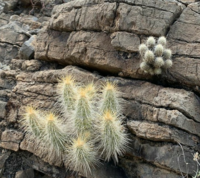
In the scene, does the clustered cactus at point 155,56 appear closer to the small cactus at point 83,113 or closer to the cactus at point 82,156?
the small cactus at point 83,113

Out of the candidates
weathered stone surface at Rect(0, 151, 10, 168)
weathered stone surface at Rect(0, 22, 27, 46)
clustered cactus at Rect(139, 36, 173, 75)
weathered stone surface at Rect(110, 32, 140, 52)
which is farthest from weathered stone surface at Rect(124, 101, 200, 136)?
weathered stone surface at Rect(0, 22, 27, 46)

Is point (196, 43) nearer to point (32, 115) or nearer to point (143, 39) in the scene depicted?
point (143, 39)

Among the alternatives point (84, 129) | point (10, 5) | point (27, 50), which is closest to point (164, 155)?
point (84, 129)

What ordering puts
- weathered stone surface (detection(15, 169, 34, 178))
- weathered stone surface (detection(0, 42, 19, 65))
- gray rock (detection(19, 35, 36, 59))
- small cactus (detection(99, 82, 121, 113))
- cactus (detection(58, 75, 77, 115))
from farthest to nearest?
weathered stone surface (detection(0, 42, 19, 65))
gray rock (detection(19, 35, 36, 59))
weathered stone surface (detection(15, 169, 34, 178))
cactus (detection(58, 75, 77, 115))
small cactus (detection(99, 82, 121, 113))

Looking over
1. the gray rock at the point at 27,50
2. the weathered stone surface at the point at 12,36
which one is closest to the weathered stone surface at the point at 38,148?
the gray rock at the point at 27,50

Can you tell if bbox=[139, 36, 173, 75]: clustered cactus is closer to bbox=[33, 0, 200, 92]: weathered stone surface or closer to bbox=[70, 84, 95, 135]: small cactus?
bbox=[33, 0, 200, 92]: weathered stone surface

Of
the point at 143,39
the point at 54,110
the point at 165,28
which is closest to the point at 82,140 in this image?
the point at 54,110

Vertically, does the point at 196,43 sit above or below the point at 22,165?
above
